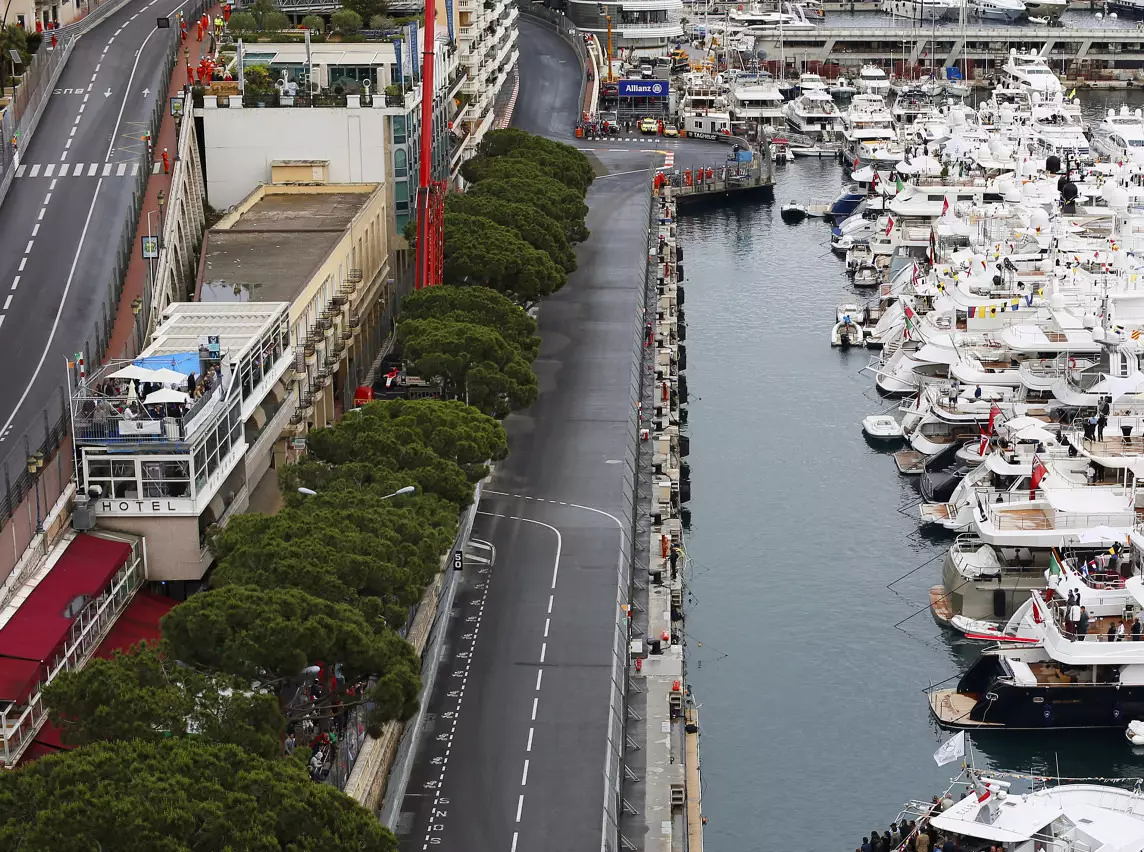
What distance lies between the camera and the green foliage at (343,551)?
6919 centimetres

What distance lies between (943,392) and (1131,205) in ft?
139

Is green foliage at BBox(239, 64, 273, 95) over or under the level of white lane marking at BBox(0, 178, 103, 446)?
over

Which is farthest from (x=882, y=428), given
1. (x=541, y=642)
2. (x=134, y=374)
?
(x=134, y=374)

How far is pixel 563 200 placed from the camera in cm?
14475

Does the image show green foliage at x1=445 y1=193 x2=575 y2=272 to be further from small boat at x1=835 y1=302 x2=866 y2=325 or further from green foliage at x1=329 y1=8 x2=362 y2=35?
small boat at x1=835 y1=302 x2=866 y2=325

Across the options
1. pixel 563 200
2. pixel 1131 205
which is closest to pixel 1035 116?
pixel 1131 205

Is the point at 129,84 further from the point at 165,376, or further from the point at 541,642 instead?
the point at 541,642

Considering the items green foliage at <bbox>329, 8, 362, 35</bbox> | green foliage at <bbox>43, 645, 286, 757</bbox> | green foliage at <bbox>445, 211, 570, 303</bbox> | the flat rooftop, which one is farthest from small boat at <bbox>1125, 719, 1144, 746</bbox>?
green foliage at <bbox>329, 8, 362, 35</bbox>

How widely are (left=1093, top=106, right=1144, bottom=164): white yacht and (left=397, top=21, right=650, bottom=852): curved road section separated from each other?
239 feet

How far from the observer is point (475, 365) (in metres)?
100

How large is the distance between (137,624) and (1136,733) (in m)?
38.6

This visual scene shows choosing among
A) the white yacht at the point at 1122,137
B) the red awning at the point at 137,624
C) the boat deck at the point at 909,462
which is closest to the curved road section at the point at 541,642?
the red awning at the point at 137,624

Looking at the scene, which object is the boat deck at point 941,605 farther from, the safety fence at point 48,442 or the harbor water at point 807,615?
the safety fence at point 48,442

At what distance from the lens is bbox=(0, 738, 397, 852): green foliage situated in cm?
5053
